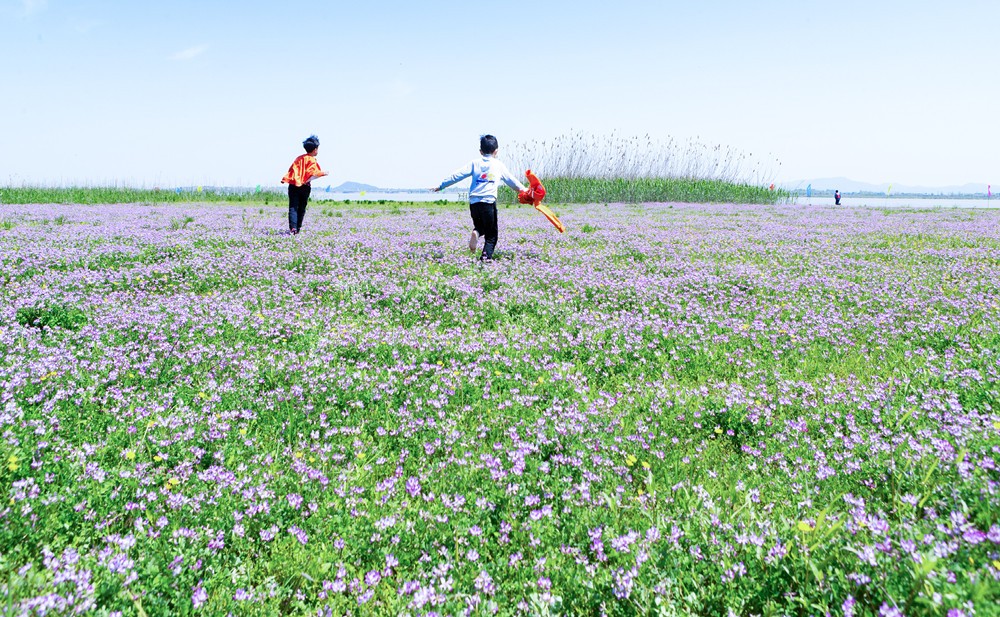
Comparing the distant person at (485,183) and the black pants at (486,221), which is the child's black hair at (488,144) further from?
the black pants at (486,221)

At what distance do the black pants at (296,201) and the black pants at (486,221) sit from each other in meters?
5.90

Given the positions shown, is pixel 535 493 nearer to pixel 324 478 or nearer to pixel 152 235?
pixel 324 478

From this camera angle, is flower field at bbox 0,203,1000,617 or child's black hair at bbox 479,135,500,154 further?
child's black hair at bbox 479,135,500,154

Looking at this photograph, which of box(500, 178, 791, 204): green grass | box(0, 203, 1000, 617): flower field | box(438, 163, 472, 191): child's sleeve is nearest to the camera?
box(0, 203, 1000, 617): flower field

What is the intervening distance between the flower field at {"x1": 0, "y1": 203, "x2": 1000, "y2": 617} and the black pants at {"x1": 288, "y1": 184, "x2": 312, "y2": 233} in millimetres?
6126

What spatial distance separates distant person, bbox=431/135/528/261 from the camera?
11.0 meters

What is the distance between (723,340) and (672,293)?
2065mm

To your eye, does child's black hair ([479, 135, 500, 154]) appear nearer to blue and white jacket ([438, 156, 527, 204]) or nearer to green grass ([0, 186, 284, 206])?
blue and white jacket ([438, 156, 527, 204])

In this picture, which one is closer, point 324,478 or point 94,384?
point 324,478

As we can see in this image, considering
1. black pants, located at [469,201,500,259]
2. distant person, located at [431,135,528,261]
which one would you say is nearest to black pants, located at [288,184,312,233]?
distant person, located at [431,135,528,261]

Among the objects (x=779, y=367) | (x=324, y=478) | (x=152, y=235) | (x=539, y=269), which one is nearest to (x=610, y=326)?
(x=779, y=367)

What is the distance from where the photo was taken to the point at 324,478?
12.1 ft

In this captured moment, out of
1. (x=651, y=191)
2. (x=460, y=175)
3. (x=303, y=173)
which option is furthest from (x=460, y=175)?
(x=651, y=191)

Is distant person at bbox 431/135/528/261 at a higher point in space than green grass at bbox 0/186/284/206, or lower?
lower
